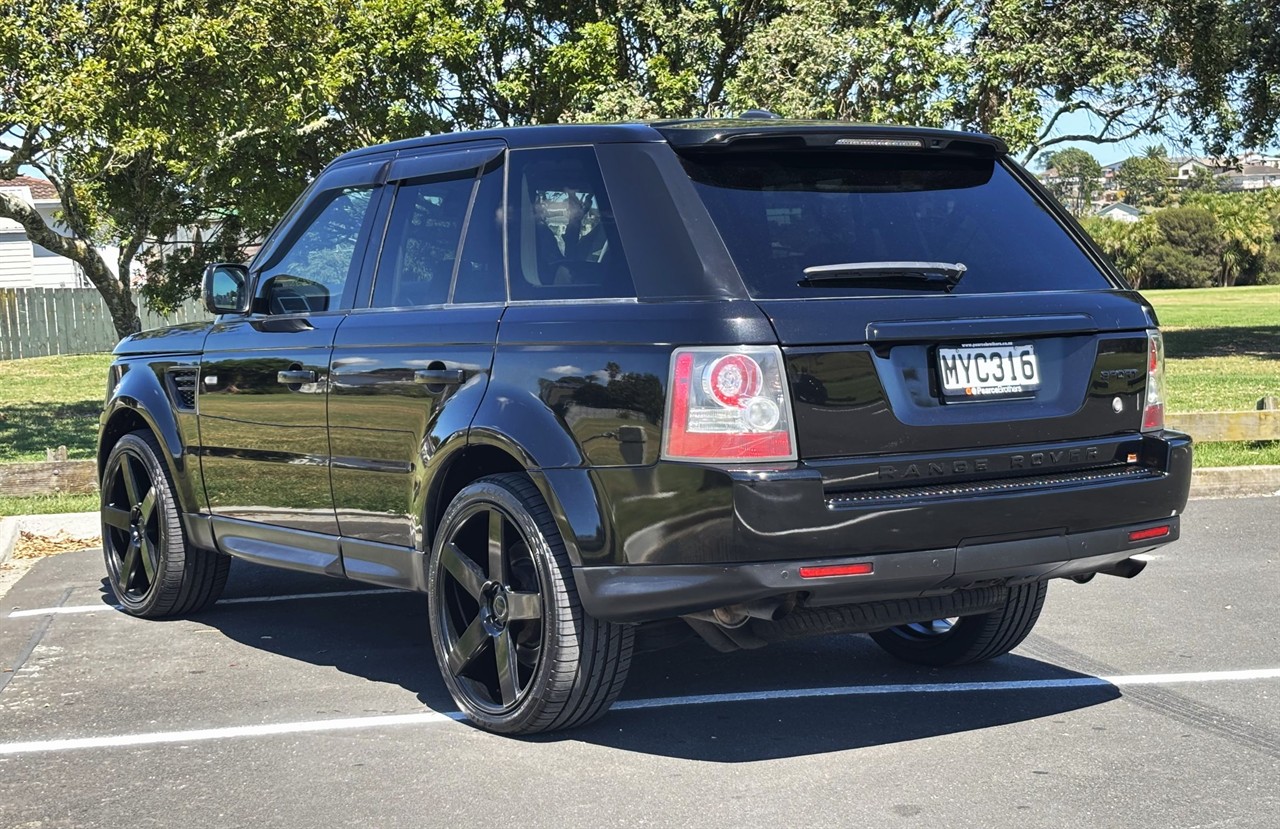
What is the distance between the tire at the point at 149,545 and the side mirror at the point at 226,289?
0.92 meters

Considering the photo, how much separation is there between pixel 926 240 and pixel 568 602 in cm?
157

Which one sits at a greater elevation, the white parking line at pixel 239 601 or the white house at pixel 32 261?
the white house at pixel 32 261

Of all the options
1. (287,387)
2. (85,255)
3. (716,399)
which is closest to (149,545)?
(287,387)

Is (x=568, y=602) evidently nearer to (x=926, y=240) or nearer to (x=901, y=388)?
(x=901, y=388)

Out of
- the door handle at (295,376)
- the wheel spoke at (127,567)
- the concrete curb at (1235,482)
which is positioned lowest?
the concrete curb at (1235,482)

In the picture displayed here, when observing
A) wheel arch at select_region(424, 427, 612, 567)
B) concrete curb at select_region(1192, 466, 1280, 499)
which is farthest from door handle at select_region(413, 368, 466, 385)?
concrete curb at select_region(1192, 466, 1280, 499)

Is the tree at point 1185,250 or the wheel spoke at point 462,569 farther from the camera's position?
the tree at point 1185,250

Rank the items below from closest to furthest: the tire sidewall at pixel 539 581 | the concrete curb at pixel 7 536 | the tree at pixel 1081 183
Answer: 1. the tire sidewall at pixel 539 581
2. the concrete curb at pixel 7 536
3. the tree at pixel 1081 183

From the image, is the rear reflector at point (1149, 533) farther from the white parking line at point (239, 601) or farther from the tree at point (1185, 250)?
the tree at point (1185, 250)

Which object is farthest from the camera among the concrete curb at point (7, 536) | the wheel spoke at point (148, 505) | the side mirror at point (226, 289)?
the concrete curb at point (7, 536)

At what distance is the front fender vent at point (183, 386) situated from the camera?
264 inches

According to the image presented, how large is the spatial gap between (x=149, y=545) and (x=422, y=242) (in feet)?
8.10

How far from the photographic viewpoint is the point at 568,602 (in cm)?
475

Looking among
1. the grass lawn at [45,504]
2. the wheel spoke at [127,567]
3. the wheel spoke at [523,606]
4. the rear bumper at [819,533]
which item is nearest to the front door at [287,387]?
the wheel spoke at [127,567]
